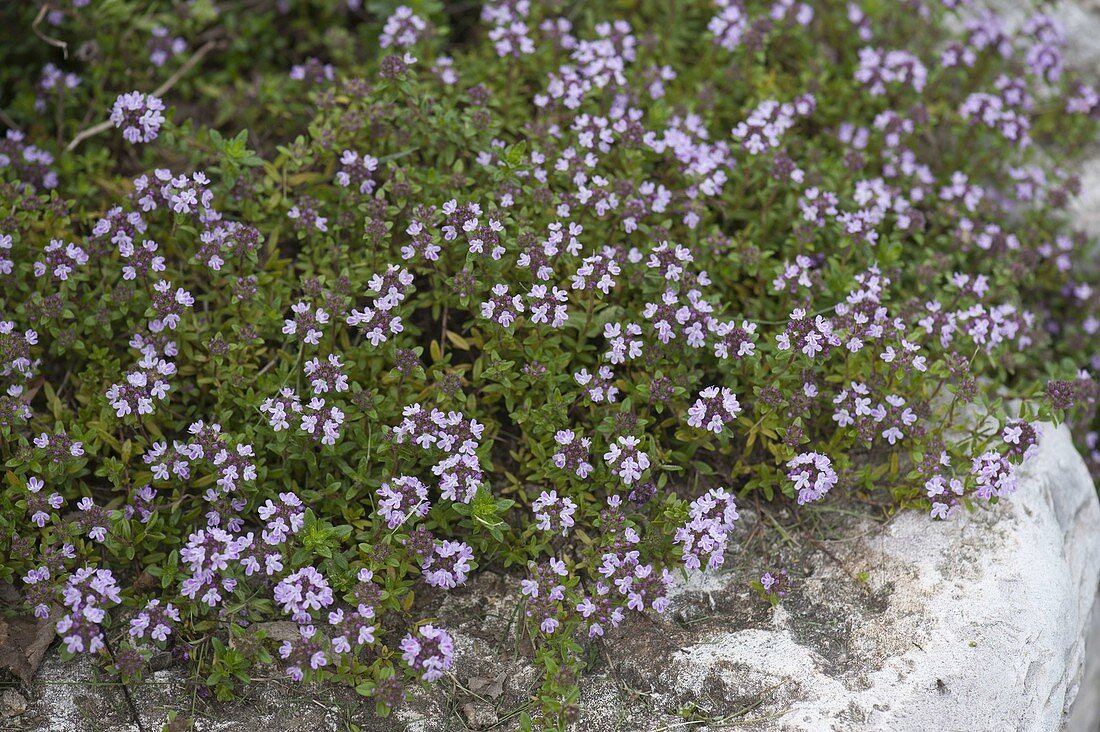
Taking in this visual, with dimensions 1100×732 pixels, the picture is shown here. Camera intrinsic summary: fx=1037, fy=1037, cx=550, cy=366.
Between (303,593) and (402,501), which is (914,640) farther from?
(303,593)

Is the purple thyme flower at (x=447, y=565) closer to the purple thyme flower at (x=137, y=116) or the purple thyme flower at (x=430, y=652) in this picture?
the purple thyme flower at (x=430, y=652)

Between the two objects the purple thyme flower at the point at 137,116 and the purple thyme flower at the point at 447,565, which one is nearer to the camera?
the purple thyme flower at the point at 447,565

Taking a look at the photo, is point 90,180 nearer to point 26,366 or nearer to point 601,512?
point 26,366

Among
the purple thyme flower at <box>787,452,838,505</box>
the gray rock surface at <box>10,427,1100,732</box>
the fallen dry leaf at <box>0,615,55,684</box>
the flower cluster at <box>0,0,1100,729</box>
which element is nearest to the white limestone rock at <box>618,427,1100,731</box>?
the gray rock surface at <box>10,427,1100,732</box>

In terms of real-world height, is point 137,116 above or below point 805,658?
above

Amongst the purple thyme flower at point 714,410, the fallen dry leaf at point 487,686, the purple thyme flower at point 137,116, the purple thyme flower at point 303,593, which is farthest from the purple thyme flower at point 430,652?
the purple thyme flower at point 137,116

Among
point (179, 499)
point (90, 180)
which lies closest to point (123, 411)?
point (179, 499)

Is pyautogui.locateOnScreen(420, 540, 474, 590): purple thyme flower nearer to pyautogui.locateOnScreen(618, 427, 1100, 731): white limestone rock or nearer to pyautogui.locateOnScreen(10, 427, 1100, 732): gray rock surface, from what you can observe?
pyautogui.locateOnScreen(10, 427, 1100, 732): gray rock surface

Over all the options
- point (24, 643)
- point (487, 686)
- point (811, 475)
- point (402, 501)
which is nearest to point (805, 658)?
point (811, 475)
